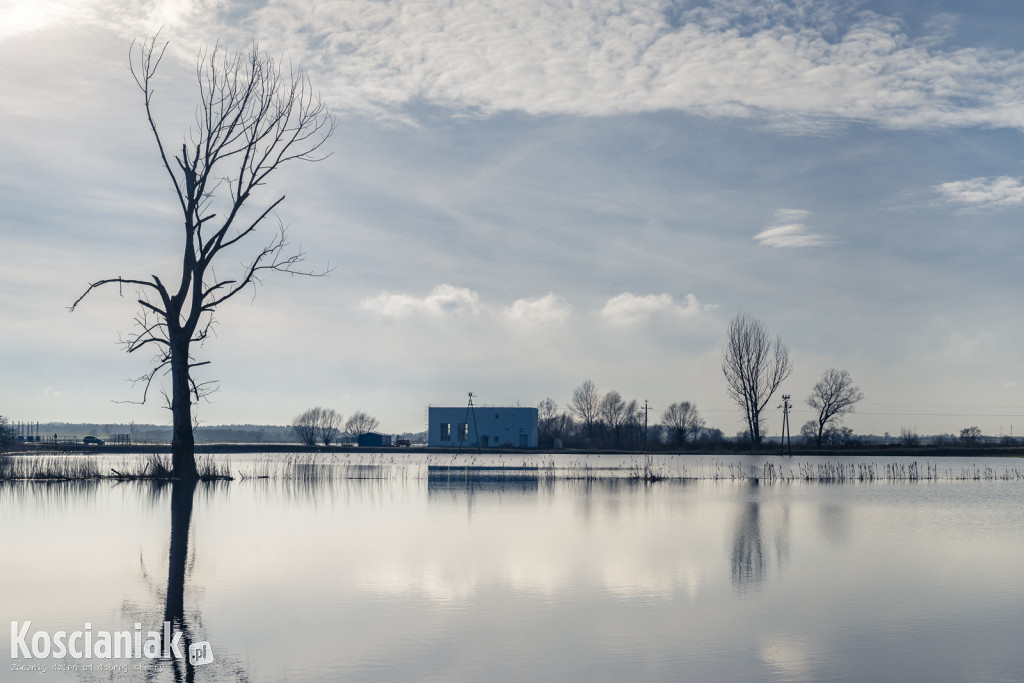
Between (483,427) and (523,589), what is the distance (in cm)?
9008

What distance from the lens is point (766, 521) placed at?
21.6m

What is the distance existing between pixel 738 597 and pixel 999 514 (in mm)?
17307

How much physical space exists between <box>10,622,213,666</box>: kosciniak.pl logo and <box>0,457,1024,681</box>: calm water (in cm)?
16

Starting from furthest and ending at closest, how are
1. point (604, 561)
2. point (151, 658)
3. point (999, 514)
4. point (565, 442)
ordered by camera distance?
1. point (565, 442)
2. point (999, 514)
3. point (604, 561)
4. point (151, 658)

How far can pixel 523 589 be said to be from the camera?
38.7 feet

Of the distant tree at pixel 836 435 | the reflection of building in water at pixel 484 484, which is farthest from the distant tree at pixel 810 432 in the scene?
the reflection of building in water at pixel 484 484

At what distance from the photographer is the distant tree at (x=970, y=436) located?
375 ft

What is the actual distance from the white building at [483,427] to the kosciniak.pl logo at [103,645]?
92161 mm

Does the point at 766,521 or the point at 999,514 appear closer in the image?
the point at 766,521

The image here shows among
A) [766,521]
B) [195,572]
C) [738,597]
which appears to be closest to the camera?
[738,597]

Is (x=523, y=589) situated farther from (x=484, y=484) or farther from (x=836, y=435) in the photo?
(x=836, y=435)

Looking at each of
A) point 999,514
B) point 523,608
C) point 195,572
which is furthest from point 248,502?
point 999,514

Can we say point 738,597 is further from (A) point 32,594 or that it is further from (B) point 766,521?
(B) point 766,521

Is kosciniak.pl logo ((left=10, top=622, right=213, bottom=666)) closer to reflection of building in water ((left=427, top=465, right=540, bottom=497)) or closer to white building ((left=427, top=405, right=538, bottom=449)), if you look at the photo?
reflection of building in water ((left=427, top=465, right=540, bottom=497))
